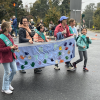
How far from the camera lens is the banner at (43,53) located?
5.10 metres

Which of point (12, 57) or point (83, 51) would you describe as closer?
point (12, 57)

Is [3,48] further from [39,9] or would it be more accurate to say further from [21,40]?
[39,9]

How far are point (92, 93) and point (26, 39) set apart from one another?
2.49 meters

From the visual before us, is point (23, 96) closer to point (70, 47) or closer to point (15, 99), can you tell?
point (15, 99)

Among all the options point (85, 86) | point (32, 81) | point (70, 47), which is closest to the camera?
point (85, 86)

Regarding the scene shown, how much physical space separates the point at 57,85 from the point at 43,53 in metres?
1.18

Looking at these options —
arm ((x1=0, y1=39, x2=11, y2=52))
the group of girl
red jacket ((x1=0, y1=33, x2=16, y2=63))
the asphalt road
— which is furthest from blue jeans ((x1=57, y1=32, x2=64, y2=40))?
arm ((x1=0, y1=39, x2=11, y2=52))

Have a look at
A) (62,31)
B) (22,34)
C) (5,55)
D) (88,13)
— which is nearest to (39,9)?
(62,31)

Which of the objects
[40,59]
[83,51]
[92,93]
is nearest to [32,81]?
[40,59]

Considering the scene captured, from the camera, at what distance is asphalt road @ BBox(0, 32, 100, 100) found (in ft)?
13.0

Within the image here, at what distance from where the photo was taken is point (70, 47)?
6051 millimetres

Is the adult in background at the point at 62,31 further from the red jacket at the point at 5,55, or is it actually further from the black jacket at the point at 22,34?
the red jacket at the point at 5,55

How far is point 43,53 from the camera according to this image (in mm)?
5379

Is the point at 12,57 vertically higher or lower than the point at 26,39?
lower
